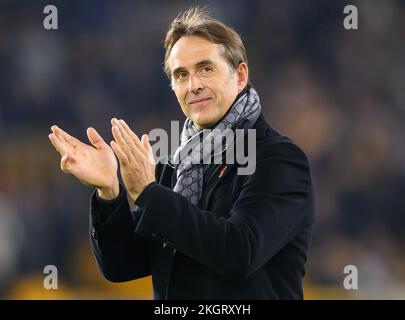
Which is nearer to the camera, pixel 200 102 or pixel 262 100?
pixel 200 102

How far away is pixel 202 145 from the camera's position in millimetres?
1715

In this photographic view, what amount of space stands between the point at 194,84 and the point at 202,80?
0.03 m

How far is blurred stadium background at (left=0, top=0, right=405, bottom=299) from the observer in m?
4.14

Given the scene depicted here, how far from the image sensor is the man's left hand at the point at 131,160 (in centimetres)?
152

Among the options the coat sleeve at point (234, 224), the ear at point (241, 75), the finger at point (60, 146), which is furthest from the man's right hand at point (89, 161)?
the ear at point (241, 75)

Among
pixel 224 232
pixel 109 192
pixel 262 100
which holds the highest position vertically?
pixel 262 100

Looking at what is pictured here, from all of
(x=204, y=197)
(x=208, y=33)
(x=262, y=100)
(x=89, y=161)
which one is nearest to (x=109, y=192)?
(x=89, y=161)

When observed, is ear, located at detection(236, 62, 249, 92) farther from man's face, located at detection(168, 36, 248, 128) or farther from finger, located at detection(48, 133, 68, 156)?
finger, located at detection(48, 133, 68, 156)

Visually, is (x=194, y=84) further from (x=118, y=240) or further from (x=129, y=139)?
(x=118, y=240)

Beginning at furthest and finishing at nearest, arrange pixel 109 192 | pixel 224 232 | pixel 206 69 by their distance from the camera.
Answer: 1. pixel 206 69
2. pixel 109 192
3. pixel 224 232

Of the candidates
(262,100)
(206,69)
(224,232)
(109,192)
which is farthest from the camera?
(262,100)

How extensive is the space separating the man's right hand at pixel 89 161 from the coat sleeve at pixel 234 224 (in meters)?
0.11

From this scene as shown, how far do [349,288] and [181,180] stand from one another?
2393 mm
